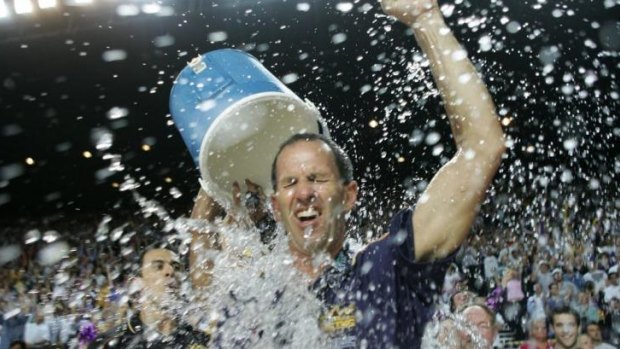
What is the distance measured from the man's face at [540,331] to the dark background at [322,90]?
3.81 meters

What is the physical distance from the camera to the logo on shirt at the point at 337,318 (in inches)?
69.3

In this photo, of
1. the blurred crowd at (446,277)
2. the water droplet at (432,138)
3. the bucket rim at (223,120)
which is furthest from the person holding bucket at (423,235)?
the water droplet at (432,138)

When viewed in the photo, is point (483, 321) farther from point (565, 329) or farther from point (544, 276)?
point (544, 276)

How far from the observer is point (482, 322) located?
4730 millimetres

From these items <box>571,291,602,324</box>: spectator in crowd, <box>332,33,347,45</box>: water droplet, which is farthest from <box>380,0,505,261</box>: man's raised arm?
<box>332,33,347,45</box>: water droplet

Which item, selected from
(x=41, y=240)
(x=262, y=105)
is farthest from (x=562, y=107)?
(x=262, y=105)

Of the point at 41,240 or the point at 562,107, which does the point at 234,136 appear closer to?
the point at 562,107

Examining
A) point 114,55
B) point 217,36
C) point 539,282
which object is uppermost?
point 114,55

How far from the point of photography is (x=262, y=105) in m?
2.48

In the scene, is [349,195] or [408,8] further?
[349,195]

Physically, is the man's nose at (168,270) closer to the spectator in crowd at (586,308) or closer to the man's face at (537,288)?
the spectator in crowd at (586,308)

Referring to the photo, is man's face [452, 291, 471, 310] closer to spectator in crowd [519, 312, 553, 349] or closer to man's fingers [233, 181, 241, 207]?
spectator in crowd [519, 312, 553, 349]

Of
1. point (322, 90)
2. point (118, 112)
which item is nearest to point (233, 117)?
point (322, 90)

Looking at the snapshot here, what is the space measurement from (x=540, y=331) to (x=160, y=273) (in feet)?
12.6
